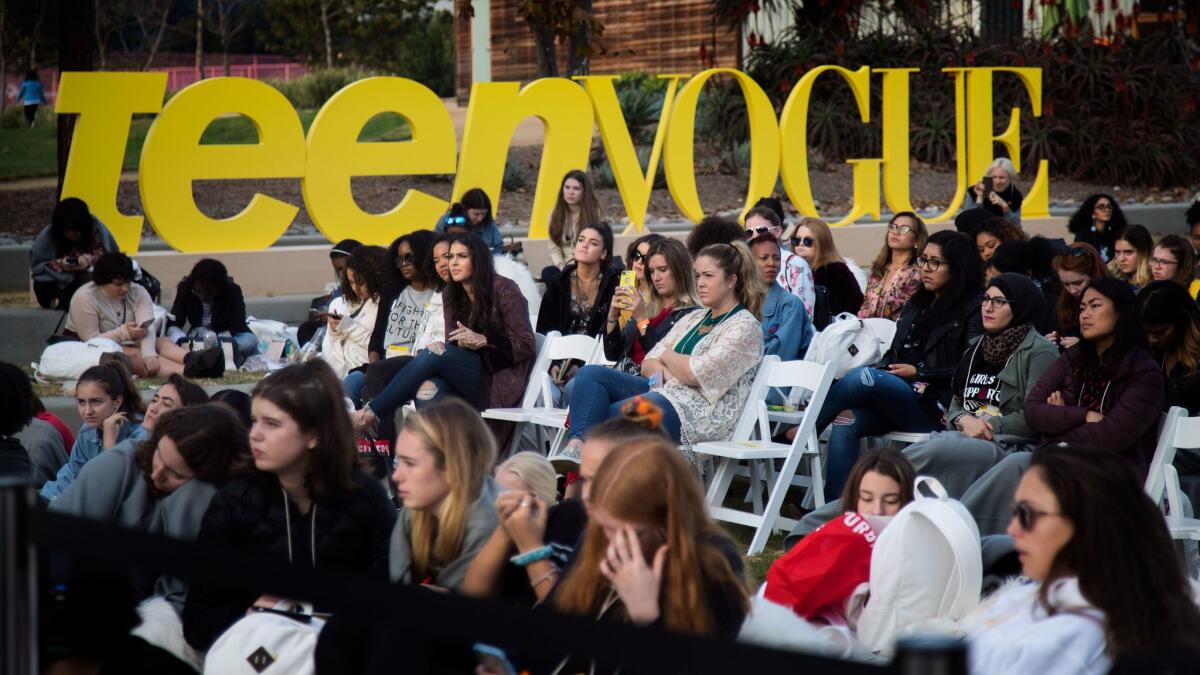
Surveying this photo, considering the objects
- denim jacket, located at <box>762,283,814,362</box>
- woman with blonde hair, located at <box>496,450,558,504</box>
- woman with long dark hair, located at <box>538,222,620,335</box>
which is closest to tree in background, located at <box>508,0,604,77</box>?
woman with long dark hair, located at <box>538,222,620,335</box>

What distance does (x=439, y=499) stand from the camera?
13.2 feet

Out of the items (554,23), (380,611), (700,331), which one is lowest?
(700,331)

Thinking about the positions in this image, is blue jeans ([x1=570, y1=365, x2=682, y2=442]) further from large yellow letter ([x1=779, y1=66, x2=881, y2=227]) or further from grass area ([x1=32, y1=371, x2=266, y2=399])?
large yellow letter ([x1=779, y1=66, x2=881, y2=227])

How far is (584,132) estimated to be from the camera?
12820 millimetres

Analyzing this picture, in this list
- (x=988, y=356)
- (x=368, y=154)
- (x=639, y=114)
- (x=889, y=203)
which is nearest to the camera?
(x=988, y=356)

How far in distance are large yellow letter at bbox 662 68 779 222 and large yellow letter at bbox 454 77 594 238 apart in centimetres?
94

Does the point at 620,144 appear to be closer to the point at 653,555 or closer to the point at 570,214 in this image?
the point at 570,214

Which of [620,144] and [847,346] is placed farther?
[620,144]

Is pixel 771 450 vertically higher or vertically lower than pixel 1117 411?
lower

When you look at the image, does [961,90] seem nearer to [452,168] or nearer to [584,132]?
[584,132]

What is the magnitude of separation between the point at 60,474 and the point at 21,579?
391 centimetres

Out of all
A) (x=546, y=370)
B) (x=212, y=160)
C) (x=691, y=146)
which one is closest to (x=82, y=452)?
(x=546, y=370)

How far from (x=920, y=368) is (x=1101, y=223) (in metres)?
5.00

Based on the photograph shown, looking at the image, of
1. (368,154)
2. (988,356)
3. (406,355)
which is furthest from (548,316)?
(368,154)
